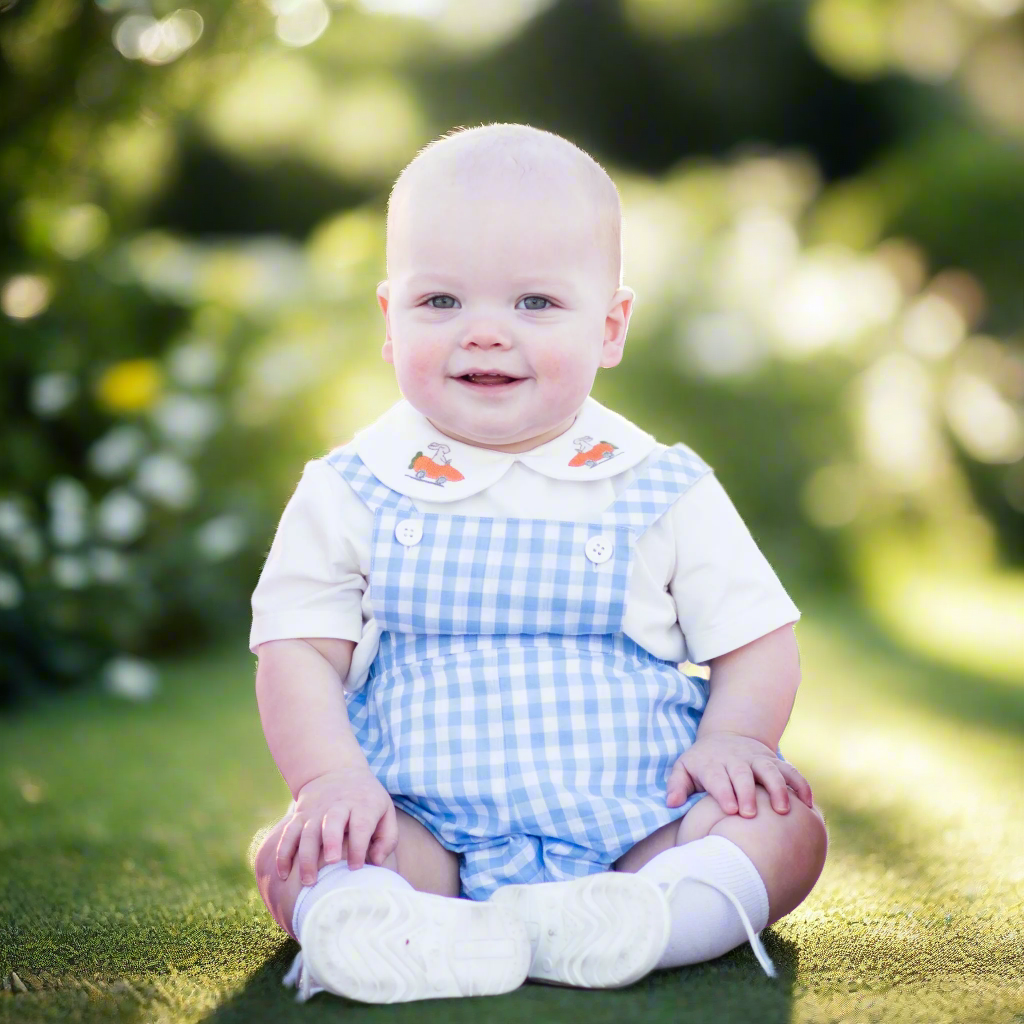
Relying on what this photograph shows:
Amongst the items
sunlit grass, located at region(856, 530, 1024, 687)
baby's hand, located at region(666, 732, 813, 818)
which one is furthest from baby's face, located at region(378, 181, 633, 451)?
sunlit grass, located at region(856, 530, 1024, 687)

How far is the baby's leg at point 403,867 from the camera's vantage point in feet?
4.29

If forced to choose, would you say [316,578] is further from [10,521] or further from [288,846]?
[10,521]

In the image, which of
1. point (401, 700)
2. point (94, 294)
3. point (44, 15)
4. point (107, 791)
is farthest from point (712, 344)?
point (401, 700)

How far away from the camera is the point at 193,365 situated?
3.52 meters

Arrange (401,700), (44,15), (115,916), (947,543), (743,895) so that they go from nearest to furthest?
(743,895) < (401,700) < (115,916) < (44,15) < (947,543)

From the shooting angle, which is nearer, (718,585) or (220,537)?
(718,585)

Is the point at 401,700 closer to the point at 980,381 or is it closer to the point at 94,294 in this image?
the point at 94,294

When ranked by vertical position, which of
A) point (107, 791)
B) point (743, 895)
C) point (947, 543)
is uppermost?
point (743, 895)

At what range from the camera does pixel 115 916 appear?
1.55m

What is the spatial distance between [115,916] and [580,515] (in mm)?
787

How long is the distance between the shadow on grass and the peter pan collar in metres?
0.58

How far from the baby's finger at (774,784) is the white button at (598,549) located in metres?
0.30

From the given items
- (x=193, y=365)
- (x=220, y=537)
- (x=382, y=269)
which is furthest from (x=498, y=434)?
(x=382, y=269)

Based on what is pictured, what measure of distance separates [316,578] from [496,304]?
400 millimetres
